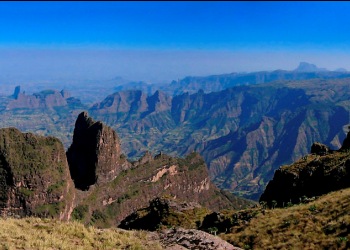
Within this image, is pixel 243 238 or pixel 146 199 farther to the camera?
pixel 146 199

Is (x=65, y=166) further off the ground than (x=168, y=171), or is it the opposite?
(x=65, y=166)

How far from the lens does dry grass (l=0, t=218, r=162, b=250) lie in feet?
66.2

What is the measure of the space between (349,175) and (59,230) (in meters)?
31.8

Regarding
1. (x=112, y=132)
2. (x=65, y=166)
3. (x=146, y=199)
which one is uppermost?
(x=112, y=132)

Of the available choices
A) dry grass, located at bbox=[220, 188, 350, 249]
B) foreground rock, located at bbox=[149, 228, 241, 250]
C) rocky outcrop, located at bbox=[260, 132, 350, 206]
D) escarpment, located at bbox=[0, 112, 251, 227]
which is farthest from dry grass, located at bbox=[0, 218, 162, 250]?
escarpment, located at bbox=[0, 112, 251, 227]

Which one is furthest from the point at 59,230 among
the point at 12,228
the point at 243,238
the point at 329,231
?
the point at 329,231

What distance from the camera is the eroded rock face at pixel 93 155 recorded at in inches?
5950

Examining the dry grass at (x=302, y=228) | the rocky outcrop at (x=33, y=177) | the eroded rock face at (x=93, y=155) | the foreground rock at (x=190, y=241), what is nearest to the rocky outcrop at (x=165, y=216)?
the dry grass at (x=302, y=228)

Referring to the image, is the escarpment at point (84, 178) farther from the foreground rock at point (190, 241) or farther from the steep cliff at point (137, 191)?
the foreground rock at point (190, 241)

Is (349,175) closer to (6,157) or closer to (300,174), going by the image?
(300,174)

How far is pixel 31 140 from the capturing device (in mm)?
131750

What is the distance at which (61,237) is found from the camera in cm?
2202

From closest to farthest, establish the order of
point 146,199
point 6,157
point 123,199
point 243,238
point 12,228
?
point 12,228 → point 243,238 → point 6,157 → point 123,199 → point 146,199

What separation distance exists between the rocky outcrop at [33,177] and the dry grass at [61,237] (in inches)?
3890
